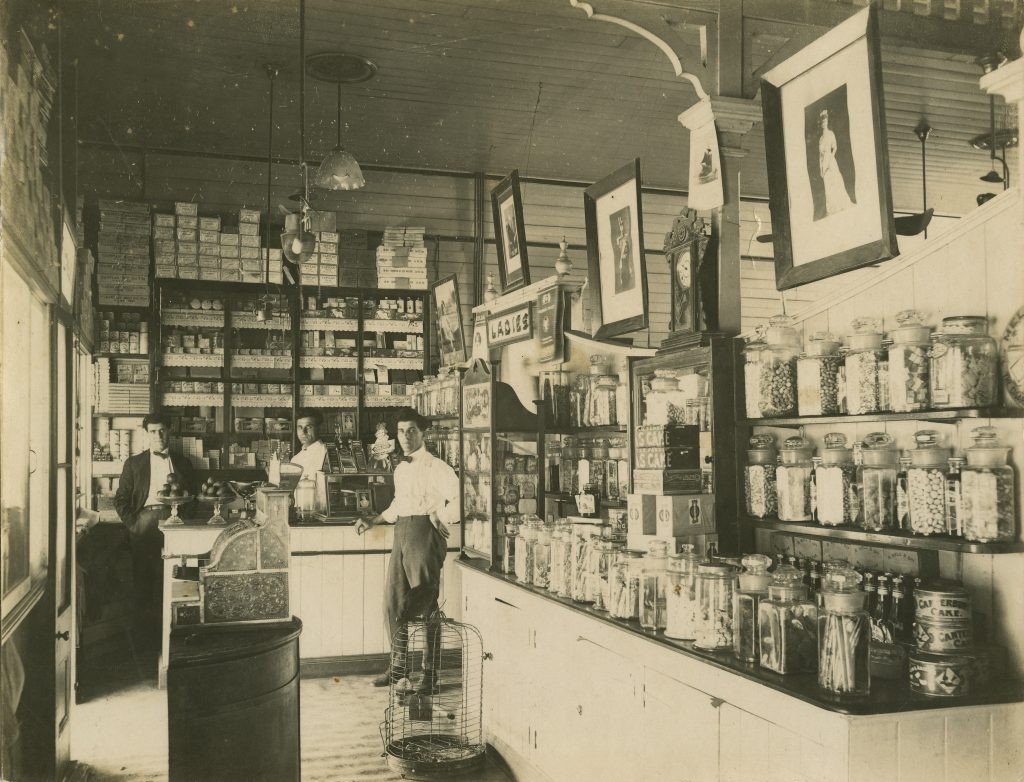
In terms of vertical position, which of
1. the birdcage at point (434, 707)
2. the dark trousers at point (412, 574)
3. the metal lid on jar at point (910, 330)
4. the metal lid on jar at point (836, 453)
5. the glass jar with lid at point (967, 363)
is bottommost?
the birdcage at point (434, 707)

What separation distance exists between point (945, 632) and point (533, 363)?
10.3 feet

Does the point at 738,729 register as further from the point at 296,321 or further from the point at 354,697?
the point at 296,321

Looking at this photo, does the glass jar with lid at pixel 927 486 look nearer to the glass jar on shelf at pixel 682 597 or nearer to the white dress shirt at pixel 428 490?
the glass jar on shelf at pixel 682 597

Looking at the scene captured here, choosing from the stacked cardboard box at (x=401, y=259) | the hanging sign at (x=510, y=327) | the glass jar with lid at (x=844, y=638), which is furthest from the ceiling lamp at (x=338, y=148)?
the glass jar with lid at (x=844, y=638)

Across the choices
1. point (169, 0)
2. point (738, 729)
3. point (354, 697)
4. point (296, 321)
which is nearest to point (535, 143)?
point (296, 321)

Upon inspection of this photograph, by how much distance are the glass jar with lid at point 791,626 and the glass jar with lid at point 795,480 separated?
466 mm

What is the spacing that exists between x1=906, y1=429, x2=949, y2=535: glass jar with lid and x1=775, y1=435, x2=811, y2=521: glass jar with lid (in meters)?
0.44

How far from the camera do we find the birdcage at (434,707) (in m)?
4.28

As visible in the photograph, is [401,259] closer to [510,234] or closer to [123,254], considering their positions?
[123,254]

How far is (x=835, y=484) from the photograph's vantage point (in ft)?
9.25

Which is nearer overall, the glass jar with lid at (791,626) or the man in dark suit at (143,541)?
the glass jar with lid at (791,626)

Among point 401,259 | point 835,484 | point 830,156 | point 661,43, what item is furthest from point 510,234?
point 835,484

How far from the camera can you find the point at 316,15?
17.2ft

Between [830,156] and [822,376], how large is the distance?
78cm
